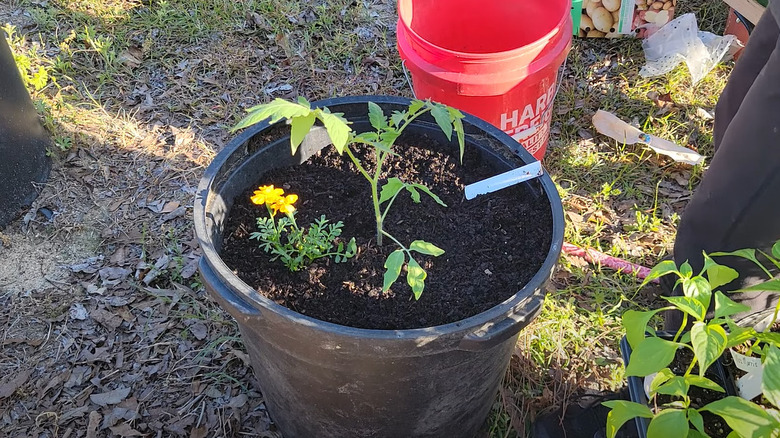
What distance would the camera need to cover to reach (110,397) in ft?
6.13

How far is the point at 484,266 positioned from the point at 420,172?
0.35 metres

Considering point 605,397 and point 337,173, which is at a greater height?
point 337,173

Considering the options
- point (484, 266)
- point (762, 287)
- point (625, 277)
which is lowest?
point (625, 277)

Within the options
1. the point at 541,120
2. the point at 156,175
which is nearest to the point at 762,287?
the point at 541,120

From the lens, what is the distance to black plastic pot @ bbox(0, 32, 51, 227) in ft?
7.29

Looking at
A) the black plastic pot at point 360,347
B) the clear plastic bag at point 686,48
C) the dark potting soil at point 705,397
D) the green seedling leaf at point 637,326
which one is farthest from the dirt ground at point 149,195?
the green seedling leaf at point 637,326

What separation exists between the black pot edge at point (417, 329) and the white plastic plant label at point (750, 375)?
0.38 metres

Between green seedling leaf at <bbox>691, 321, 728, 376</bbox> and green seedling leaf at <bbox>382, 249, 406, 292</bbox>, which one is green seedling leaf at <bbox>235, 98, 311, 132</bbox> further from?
green seedling leaf at <bbox>691, 321, 728, 376</bbox>

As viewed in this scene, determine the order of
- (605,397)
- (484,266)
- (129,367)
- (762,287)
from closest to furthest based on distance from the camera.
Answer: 1. (762,287)
2. (484,266)
3. (605,397)
4. (129,367)

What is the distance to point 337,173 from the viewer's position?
1685 mm

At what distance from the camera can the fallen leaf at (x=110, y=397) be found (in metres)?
1.85

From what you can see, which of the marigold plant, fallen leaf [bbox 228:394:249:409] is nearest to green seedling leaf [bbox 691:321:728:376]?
the marigold plant

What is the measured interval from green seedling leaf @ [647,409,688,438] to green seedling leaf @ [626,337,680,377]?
0.22 feet

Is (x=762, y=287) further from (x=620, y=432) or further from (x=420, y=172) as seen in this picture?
(x=420, y=172)
